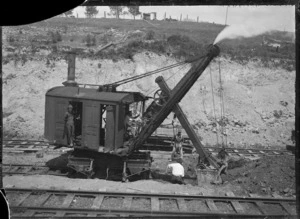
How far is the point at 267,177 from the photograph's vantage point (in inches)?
329

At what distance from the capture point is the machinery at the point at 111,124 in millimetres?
7941

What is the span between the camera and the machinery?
313 inches

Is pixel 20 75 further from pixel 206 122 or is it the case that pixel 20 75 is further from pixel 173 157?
pixel 173 157

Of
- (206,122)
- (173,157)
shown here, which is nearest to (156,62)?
(206,122)

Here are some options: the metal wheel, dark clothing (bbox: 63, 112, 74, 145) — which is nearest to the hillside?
the metal wheel

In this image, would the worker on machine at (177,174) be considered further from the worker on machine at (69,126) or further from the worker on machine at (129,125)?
the worker on machine at (69,126)

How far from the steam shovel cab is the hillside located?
7270mm

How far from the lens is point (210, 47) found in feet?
24.6

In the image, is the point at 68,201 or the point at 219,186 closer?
the point at 68,201

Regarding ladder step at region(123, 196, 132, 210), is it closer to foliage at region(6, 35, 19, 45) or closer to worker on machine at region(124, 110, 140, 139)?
worker on machine at region(124, 110, 140, 139)

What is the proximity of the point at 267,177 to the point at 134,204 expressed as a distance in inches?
161

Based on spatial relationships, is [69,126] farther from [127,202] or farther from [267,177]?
[267,177]

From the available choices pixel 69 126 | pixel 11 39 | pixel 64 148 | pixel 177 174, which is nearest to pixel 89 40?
pixel 11 39

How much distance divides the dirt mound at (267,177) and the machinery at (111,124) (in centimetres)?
94
